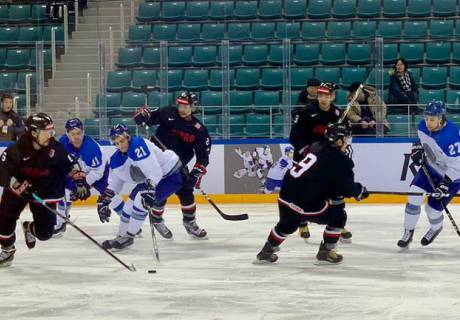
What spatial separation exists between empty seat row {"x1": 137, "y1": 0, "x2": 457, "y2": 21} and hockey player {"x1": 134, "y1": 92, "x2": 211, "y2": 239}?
218 inches

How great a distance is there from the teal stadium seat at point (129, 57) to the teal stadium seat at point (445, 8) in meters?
4.01

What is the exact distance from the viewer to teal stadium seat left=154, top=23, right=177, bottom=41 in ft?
46.2

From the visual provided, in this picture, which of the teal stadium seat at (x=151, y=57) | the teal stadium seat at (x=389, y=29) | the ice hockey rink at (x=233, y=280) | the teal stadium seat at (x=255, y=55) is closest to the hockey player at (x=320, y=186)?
the ice hockey rink at (x=233, y=280)

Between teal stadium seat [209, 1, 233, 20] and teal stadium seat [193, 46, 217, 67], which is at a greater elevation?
teal stadium seat [209, 1, 233, 20]

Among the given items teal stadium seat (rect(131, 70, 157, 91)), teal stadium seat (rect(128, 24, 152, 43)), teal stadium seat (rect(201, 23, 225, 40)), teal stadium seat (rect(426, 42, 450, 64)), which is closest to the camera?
teal stadium seat (rect(131, 70, 157, 91))

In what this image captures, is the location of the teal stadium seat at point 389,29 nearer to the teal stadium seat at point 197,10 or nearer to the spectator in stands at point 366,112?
the spectator in stands at point 366,112

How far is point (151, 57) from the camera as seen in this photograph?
12.8 metres

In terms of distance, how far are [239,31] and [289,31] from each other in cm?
78

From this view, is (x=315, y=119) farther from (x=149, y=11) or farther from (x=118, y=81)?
(x=149, y=11)

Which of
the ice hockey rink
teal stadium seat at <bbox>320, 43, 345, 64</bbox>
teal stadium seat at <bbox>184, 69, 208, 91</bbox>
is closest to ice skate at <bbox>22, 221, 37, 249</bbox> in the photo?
the ice hockey rink

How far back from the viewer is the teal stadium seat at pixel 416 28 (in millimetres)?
14039

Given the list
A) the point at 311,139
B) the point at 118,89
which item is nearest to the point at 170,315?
the point at 311,139

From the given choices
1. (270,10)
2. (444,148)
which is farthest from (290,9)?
(444,148)

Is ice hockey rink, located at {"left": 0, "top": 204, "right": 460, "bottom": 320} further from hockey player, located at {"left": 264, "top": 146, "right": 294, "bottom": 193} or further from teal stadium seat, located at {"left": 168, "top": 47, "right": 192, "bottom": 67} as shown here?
teal stadium seat, located at {"left": 168, "top": 47, "right": 192, "bottom": 67}
